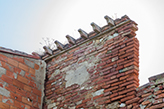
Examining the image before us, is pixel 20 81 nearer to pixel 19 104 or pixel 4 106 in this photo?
pixel 19 104

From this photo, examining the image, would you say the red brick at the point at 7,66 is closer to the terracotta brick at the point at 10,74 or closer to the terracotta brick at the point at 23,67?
the terracotta brick at the point at 10,74

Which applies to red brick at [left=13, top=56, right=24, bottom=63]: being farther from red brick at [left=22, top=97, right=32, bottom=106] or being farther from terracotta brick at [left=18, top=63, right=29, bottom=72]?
red brick at [left=22, top=97, right=32, bottom=106]

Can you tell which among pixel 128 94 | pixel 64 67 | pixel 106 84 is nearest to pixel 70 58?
pixel 64 67

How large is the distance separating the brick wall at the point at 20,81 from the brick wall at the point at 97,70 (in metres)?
0.24

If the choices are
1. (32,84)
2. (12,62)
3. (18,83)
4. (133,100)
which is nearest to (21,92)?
(18,83)

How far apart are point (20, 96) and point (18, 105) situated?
0.81 feet

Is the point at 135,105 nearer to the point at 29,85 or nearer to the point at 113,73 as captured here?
the point at 113,73

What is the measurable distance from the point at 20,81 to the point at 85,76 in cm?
160

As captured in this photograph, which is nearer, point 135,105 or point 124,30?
point 135,105

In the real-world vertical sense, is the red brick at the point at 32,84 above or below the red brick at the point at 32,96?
above

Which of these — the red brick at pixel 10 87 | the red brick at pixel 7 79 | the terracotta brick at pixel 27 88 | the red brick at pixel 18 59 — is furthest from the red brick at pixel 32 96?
the red brick at pixel 18 59

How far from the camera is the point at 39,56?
8.99 meters

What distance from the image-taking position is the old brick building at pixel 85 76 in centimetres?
683

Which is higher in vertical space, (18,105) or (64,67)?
(64,67)
